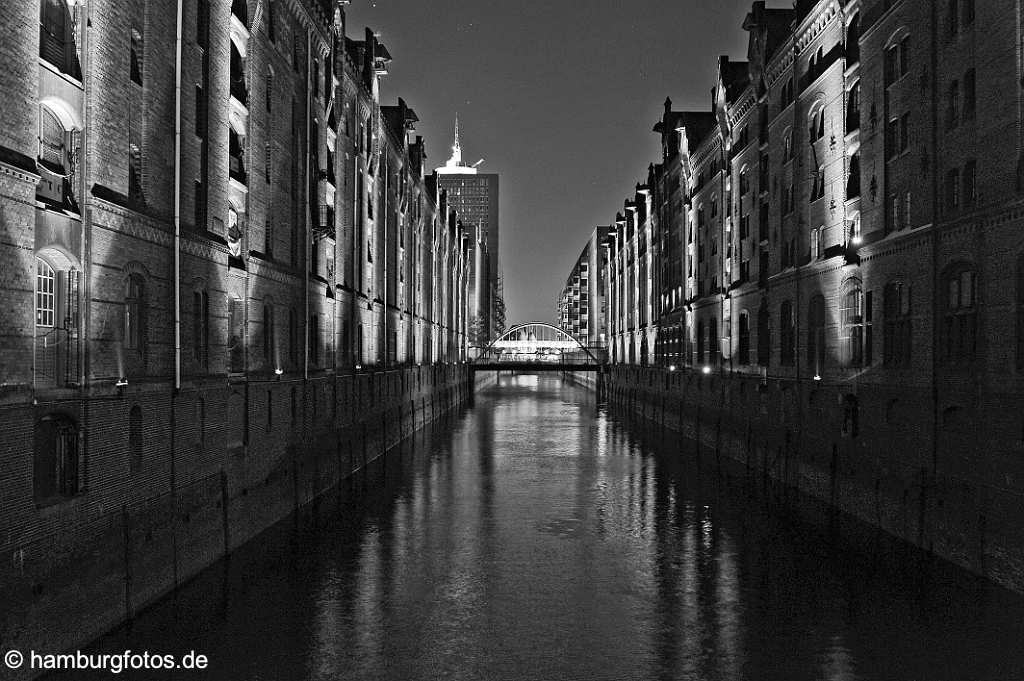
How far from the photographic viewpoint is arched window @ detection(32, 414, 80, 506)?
12.8 meters

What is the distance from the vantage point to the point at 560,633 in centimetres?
1494

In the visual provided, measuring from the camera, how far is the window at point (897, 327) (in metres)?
22.9

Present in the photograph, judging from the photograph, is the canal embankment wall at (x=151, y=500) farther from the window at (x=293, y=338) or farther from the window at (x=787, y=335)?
the window at (x=787, y=335)

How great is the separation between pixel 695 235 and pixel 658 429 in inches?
486

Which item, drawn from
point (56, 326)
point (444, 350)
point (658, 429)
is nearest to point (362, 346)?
point (658, 429)

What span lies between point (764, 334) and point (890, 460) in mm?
16907

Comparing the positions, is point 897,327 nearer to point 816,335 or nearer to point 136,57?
point 816,335

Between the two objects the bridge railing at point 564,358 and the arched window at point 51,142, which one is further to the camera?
the bridge railing at point 564,358

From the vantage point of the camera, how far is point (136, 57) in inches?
656

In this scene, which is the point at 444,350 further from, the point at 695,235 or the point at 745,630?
the point at 745,630

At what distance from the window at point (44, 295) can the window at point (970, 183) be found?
1754 centimetres

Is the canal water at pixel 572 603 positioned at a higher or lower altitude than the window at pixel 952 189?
lower

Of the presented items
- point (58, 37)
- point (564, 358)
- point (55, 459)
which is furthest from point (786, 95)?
point (564, 358)

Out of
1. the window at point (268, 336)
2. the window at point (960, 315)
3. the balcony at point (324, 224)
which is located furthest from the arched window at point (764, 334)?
the window at point (268, 336)
